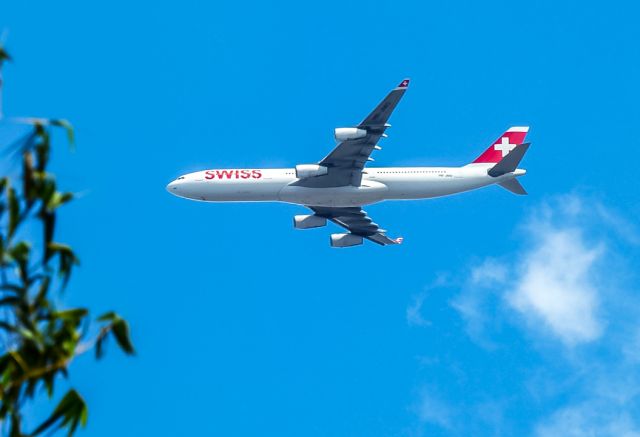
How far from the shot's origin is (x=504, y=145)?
91.3m

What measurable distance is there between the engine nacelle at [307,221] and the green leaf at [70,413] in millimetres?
67973

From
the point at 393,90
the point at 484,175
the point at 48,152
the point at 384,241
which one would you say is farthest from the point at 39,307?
the point at 384,241

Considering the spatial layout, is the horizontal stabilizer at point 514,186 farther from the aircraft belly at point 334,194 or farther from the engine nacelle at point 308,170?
the engine nacelle at point 308,170

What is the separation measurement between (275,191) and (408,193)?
32.4ft

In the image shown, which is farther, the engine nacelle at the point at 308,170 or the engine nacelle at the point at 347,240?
the engine nacelle at the point at 347,240

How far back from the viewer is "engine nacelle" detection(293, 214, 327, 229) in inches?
3533

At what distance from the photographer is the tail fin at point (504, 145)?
88.9 meters

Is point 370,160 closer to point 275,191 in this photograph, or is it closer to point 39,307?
point 275,191

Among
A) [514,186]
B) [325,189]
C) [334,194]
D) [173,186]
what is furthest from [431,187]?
[173,186]

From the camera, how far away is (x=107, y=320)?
21781 mm

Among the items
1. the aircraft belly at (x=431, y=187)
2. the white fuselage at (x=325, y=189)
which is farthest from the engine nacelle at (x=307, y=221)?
the aircraft belly at (x=431, y=187)

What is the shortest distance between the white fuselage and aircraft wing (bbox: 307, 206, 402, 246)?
24.7 feet

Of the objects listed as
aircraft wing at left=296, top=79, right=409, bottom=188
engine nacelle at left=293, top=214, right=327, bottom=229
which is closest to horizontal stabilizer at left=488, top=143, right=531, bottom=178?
aircraft wing at left=296, top=79, right=409, bottom=188

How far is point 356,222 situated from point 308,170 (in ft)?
43.0
